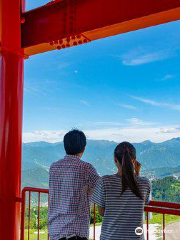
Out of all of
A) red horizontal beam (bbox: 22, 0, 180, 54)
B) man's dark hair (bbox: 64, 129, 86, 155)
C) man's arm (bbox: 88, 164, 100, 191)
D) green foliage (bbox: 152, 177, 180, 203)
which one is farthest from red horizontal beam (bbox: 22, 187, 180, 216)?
red horizontal beam (bbox: 22, 0, 180, 54)

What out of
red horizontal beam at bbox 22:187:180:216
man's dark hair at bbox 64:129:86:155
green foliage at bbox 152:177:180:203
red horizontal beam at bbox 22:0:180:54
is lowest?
green foliage at bbox 152:177:180:203

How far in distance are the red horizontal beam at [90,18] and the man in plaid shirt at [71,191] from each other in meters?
1.79

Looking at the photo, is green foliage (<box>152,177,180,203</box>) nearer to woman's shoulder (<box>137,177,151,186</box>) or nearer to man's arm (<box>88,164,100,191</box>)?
woman's shoulder (<box>137,177,151,186</box>)

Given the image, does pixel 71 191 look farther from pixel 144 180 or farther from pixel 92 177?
pixel 144 180

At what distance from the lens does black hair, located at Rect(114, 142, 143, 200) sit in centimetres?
213

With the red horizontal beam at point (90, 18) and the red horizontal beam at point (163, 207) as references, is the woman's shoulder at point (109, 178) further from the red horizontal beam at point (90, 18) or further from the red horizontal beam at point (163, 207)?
the red horizontal beam at point (90, 18)

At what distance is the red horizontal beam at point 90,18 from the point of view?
11.3 feet

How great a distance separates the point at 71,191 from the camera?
2293 millimetres

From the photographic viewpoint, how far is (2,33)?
4.40 metres

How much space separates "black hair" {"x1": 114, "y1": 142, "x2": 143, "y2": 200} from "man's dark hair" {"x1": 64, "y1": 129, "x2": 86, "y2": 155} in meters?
0.30

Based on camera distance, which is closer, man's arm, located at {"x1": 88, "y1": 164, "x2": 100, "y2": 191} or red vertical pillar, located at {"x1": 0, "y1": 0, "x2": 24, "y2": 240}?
→ man's arm, located at {"x1": 88, "y1": 164, "x2": 100, "y2": 191}

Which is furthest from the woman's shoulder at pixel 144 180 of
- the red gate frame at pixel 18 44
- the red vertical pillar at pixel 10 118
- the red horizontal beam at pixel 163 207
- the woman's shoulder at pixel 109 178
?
the red vertical pillar at pixel 10 118

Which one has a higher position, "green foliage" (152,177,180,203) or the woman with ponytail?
the woman with ponytail

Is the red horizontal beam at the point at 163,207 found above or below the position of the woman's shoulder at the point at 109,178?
below
